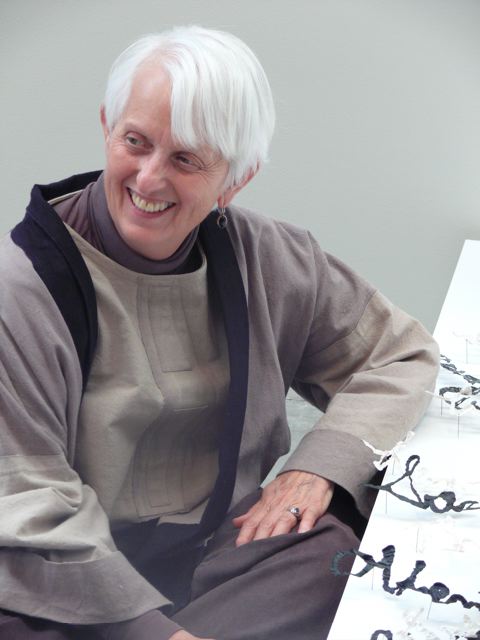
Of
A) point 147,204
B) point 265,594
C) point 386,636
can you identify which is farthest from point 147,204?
point 386,636

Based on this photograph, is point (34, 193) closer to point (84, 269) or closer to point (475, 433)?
point (84, 269)

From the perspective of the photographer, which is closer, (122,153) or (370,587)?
(370,587)

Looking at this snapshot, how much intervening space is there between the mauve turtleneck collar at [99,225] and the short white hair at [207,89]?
113mm

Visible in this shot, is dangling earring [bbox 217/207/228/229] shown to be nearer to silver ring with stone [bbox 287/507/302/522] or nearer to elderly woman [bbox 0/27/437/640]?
elderly woman [bbox 0/27/437/640]

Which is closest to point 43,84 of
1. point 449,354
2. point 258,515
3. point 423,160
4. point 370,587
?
point 423,160

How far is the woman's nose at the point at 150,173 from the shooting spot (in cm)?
146

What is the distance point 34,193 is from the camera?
4.83 feet

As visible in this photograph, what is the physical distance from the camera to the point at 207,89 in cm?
145

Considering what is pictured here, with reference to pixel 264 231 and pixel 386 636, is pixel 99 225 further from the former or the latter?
pixel 386 636

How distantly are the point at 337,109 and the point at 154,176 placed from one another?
1747mm

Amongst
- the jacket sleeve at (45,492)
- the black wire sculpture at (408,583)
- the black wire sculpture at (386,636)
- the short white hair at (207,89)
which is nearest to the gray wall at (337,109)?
the short white hair at (207,89)

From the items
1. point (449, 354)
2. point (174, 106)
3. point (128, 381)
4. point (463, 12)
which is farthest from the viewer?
point (463, 12)

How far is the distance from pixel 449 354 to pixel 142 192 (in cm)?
73

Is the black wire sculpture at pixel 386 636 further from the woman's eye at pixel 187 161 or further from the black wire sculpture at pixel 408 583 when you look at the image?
the woman's eye at pixel 187 161
